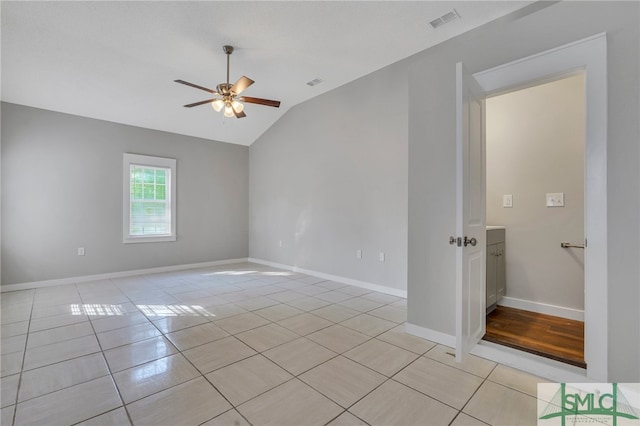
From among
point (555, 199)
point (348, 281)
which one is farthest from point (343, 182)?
point (555, 199)

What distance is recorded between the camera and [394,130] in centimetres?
385

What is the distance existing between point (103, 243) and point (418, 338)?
5.09 metres

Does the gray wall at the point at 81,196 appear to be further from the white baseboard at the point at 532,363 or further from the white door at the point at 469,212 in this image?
the white baseboard at the point at 532,363

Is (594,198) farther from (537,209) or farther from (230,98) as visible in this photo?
(230,98)

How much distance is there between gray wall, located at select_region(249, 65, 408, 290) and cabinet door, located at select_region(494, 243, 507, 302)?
1.03 meters

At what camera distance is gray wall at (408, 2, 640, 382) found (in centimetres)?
166

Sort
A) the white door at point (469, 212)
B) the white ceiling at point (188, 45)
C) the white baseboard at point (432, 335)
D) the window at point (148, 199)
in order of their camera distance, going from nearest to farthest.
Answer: the white door at point (469, 212) < the white baseboard at point (432, 335) < the white ceiling at point (188, 45) < the window at point (148, 199)

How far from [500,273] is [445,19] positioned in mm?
2775

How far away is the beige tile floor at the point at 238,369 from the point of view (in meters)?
1.56

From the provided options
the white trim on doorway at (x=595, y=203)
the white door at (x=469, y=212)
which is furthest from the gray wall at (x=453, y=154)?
the white door at (x=469, y=212)

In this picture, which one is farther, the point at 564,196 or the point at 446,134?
the point at 564,196

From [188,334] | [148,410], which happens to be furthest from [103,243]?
[148,410]

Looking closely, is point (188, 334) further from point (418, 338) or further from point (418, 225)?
point (418, 225)

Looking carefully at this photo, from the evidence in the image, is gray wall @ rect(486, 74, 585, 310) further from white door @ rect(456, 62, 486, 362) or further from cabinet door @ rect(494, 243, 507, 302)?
white door @ rect(456, 62, 486, 362)
